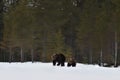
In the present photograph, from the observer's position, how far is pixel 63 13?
54094mm

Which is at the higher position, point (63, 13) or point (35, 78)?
point (63, 13)

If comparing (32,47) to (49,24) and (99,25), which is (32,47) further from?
(99,25)

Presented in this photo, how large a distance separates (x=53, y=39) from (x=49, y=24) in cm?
180

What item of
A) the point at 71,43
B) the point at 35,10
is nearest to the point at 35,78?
the point at 35,10

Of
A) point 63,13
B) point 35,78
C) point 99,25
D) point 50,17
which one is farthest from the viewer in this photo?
point 63,13

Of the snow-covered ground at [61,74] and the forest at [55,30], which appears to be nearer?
the snow-covered ground at [61,74]

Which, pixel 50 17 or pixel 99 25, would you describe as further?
pixel 50 17

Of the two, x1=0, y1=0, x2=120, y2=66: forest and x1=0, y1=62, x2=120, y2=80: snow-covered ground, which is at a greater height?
x1=0, y1=0, x2=120, y2=66: forest

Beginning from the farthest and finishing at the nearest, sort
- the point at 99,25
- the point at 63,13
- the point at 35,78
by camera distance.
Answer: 1. the point at 63,13
2. the point at 99,25
3. the point at 35,78

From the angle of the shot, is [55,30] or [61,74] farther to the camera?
[55,30]

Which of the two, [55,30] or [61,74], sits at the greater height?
[55,30]

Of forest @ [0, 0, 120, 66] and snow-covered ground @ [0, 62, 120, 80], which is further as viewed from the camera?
forest @ [0, 0, 120, 66]

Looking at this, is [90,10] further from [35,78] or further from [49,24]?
[35,78]

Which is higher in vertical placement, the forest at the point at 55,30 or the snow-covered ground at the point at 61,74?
the forest at the point at 55,30
